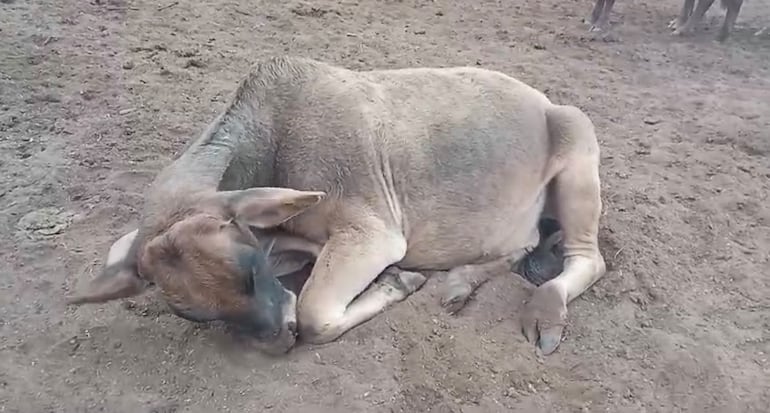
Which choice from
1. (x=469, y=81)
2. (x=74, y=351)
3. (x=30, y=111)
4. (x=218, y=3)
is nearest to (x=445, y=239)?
(x=469, y=81)

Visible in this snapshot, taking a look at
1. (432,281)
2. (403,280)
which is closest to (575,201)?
(432,281)

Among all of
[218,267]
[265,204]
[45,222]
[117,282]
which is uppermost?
[265,204]

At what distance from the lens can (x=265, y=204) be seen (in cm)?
339

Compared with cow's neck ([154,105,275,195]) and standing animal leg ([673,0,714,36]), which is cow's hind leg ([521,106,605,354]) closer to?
cow's neck ([154,105,275,195])

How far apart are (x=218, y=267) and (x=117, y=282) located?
20.1 inches

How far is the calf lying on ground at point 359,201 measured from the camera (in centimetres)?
338

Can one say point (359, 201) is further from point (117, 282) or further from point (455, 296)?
point (117, 282)

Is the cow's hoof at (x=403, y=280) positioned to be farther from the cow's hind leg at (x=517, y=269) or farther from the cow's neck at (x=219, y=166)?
the cow's neck at (x=219, y=166)

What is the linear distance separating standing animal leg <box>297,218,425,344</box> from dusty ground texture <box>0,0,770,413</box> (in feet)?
0.23

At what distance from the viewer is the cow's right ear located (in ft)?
11.3

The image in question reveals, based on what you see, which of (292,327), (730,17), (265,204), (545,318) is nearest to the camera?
(265,204)

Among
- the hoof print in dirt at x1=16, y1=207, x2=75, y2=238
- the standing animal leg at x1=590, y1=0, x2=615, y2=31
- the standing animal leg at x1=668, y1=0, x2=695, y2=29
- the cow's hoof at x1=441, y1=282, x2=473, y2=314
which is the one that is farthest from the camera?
the standing animal leg at x1=668, y1=0, x2=695, y2=29

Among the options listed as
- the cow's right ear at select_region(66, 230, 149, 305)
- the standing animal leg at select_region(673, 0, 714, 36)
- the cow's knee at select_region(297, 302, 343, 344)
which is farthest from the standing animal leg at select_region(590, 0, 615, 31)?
the cow's right ear at select_region(66, 230, 149, 305)

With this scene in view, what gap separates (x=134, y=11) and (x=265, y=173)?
13.9 feet
